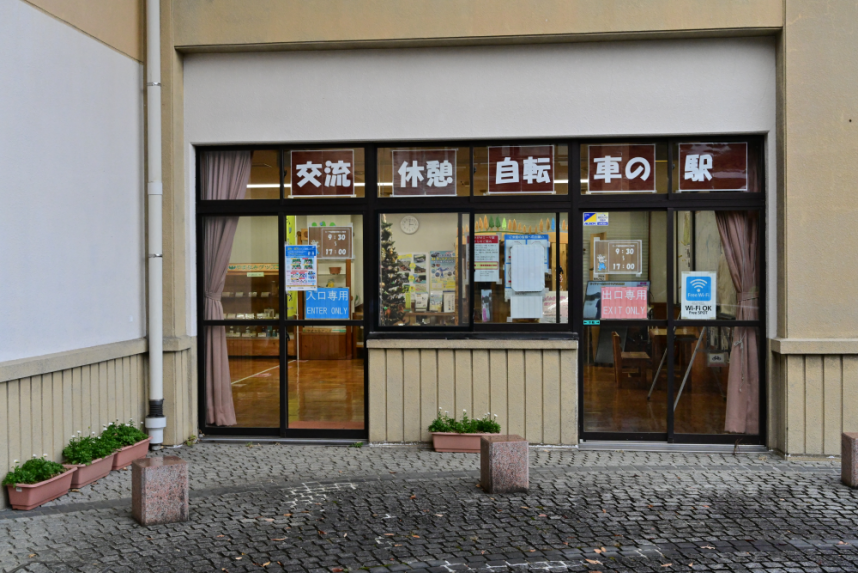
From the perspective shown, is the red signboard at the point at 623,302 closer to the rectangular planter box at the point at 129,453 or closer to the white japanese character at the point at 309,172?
the white japanese character at the point at 309,172

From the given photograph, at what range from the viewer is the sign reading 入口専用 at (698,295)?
8352 millimetres

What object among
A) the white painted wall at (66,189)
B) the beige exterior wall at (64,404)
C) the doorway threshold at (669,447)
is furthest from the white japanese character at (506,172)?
the beige exterior wall at (64,404)

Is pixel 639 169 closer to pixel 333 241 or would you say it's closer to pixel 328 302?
pixel 333 241

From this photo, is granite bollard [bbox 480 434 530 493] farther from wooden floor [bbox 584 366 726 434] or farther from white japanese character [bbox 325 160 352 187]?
white japanese character [bbox 325 160 352 187]

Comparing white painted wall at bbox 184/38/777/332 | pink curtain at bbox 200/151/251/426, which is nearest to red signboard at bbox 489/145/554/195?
white painted wall at bbox 184/38/777/332

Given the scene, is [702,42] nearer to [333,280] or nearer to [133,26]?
[333,280]

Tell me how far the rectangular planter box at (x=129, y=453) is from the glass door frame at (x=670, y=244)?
461 cm

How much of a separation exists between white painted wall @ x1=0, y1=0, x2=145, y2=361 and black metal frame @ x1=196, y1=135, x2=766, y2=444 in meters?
0.95

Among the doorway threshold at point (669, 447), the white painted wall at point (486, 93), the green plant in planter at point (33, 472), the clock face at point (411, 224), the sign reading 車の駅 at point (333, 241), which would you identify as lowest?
the doorway threshold at point (669, 447)

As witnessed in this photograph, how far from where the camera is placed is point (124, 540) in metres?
5.48

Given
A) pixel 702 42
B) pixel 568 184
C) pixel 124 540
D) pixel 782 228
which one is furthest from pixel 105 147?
pixel 782 228

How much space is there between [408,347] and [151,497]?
3.40m

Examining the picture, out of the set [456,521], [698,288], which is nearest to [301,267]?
[456,521]

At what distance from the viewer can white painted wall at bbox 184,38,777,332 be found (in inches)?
321
